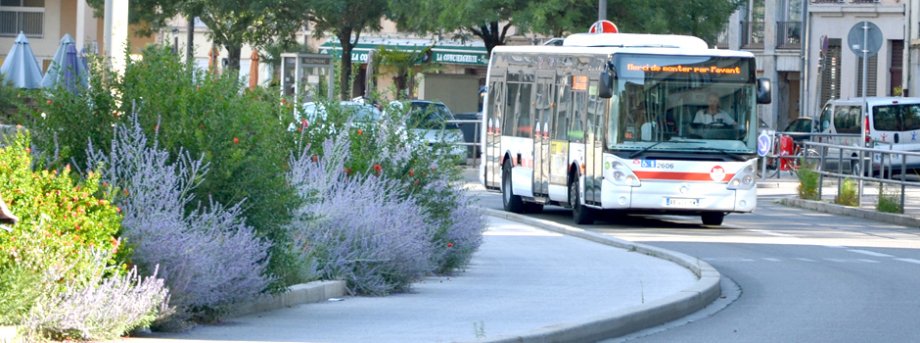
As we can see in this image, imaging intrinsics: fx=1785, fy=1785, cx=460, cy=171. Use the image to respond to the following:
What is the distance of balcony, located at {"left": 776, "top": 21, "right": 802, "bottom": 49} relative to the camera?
6278 cm

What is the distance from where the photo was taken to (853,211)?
93.6 ft

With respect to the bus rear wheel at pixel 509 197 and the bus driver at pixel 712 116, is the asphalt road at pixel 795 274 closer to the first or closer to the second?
the bus rear wheel at pixel 509 197

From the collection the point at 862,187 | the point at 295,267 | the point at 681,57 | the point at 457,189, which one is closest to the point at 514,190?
the point at 681,57

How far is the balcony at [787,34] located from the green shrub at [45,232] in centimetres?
5451

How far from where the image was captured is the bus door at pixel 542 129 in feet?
85.0

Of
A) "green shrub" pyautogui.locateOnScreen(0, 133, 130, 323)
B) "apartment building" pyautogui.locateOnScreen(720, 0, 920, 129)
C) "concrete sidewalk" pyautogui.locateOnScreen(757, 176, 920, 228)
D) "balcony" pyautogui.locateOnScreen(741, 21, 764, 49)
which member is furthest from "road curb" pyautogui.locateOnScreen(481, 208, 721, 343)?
"balcony" pyautogui.locateOnScreen(741, 21, 764, 49)

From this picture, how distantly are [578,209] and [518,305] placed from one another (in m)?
11.8

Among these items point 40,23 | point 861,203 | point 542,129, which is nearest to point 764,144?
point 861,203

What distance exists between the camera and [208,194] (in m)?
11.4

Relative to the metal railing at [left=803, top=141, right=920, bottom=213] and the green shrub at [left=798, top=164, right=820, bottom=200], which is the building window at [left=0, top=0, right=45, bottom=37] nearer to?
the metal railing at [left=803, top=141, right=920, bottom=213]

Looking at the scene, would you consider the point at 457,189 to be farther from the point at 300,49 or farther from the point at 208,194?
the point at 300,49

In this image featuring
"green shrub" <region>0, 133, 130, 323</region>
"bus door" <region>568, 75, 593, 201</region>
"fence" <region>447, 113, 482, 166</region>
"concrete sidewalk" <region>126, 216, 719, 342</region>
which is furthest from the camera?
"fence" <region>447, 113, 482, 166</region>

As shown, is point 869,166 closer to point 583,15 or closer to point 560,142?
point 560,142

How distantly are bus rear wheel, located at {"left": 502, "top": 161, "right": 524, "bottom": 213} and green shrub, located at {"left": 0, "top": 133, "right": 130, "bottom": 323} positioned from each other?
17113 millimetres
